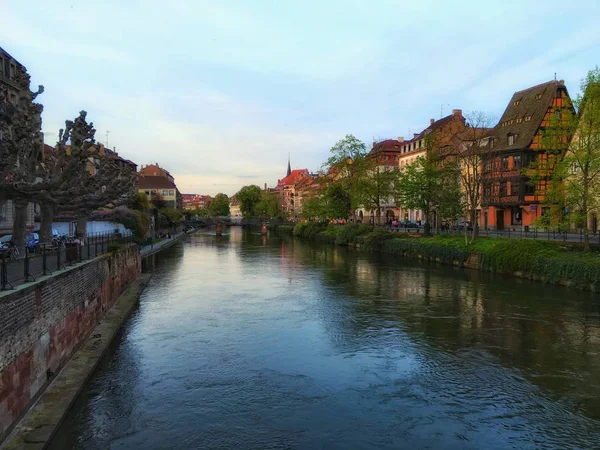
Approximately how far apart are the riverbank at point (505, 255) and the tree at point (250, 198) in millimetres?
122231

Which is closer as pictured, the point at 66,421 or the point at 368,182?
the point at 66,421

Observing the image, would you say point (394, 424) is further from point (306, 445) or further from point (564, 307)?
point (564, 307)

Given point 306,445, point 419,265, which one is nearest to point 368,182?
point 419,265

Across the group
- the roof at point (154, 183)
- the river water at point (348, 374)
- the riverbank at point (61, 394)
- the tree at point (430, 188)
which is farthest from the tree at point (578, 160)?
the roof at point (154, 183)

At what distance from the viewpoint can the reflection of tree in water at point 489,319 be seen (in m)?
14.4

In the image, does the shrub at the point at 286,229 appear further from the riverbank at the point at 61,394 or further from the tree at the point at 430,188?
the riverbank at the point at 61,394

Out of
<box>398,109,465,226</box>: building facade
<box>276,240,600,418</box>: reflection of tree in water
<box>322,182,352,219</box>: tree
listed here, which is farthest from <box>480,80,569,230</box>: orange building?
<box>322,182,352,219</box>: tree

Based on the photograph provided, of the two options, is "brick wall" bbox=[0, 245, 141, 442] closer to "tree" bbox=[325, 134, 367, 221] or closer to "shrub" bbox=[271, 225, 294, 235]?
"tree" bbox=[325, 134, 367, 221]

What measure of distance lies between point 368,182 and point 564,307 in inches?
1581

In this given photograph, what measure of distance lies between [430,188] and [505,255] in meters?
17.5

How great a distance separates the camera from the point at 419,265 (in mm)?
41094

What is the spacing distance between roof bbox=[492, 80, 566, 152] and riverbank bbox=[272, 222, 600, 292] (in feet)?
51.2

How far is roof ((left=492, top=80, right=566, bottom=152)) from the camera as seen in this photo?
50875 millimetres

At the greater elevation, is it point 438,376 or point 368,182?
point 368,182
